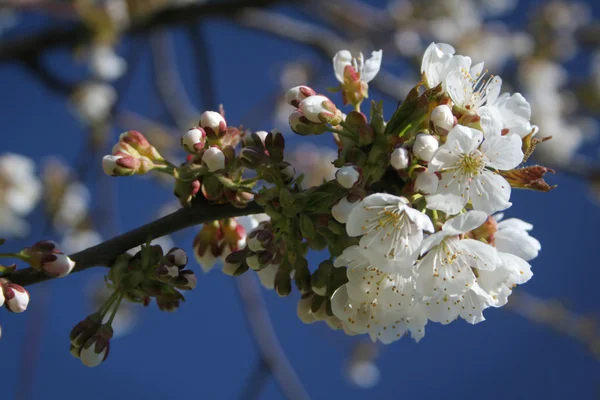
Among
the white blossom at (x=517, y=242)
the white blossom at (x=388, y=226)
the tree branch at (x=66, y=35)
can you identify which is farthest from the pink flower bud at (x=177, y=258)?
the tree branch at (x=66, y=35)

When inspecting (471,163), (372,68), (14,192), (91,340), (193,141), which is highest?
(14,192)

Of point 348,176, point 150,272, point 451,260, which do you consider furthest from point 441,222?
point 150,272

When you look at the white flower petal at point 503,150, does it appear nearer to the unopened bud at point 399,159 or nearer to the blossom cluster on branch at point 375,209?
the blossom cluster on branch at point 375,209

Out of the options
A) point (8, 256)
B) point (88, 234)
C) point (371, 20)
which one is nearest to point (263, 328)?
point (88, 234)

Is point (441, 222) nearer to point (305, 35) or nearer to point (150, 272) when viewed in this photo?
point (150, 272)

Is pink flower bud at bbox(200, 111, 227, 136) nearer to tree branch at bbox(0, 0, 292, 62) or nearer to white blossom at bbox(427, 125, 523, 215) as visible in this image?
white blossom at bbox(427, 125, 523, 215)

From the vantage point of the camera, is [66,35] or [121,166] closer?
[121,166]
